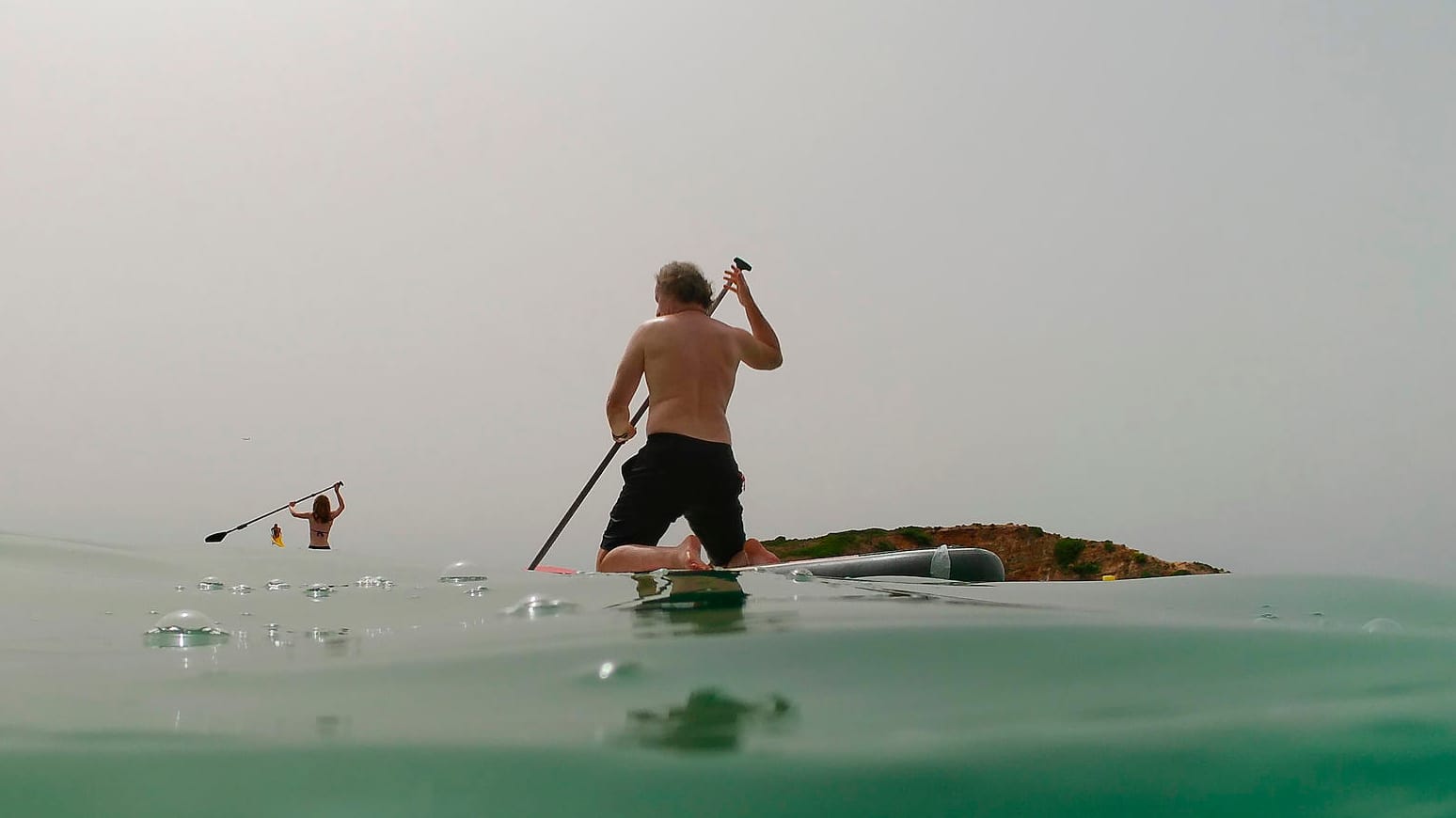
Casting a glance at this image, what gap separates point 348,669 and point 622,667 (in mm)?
358

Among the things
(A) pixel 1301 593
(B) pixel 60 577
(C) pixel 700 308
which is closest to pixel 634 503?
(C) pixel 700 308

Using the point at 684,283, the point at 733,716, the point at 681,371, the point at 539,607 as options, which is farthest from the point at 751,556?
the point at 733,716

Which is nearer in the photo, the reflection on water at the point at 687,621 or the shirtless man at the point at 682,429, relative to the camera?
the reflection on water at the point at 687,621

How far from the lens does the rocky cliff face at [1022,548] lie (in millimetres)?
8797

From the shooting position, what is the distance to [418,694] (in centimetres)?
101

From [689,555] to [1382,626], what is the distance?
1730 mm

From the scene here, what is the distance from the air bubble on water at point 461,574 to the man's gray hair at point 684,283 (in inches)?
57.0

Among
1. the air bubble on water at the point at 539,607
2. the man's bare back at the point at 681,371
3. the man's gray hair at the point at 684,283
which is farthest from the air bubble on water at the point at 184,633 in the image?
the man's gray hair at the point at 684,283

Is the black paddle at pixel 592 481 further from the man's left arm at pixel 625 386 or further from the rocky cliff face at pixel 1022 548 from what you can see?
the rocky cliff face at pixel 1022 548

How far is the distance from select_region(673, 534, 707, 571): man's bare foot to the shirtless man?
1.26 ft

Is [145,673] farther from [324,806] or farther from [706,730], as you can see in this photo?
[706,730]

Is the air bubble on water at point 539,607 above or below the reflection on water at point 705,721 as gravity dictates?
above

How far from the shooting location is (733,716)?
2.95ft

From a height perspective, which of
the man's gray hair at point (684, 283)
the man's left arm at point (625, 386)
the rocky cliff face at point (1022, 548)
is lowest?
the rocky cliff face at point (1022, 548)
